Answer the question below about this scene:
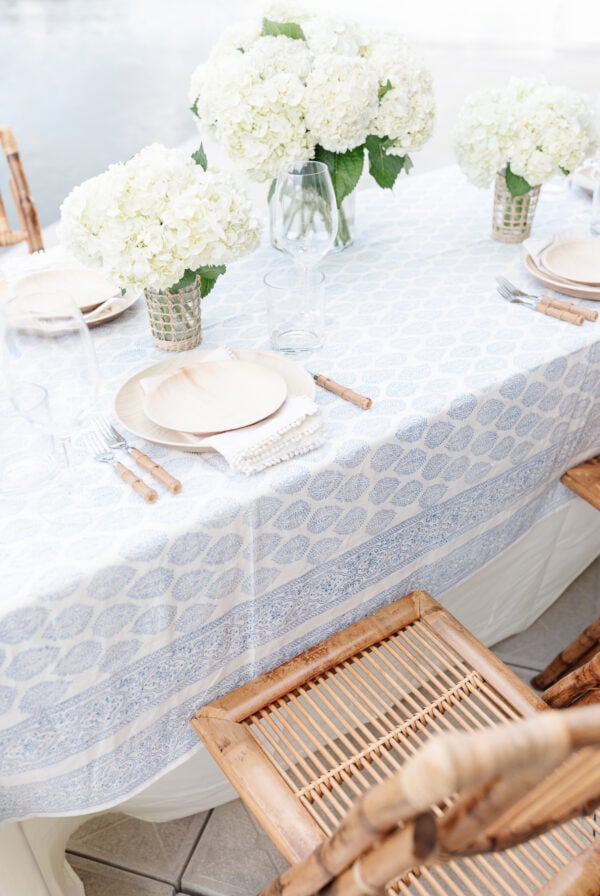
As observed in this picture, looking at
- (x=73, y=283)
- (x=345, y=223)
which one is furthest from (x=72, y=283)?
(x=345, y=223)

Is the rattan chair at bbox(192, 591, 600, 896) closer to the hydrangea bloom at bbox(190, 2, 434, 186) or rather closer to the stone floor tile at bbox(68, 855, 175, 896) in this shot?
the stone floor tile at bbox(68, 855, 175, 896)

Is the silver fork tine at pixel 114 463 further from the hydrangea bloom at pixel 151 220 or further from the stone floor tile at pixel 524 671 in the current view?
the stone floor tile at pixel 524 671

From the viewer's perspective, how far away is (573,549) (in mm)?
1635

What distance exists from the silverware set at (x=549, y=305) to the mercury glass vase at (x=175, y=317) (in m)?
0.53

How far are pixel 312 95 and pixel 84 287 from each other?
485 mm

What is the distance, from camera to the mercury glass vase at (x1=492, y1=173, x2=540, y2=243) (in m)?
1.41

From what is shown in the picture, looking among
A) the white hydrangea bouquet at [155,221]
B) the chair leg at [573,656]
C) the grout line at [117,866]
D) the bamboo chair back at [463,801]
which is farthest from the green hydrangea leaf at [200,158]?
the grout line at [117,866]

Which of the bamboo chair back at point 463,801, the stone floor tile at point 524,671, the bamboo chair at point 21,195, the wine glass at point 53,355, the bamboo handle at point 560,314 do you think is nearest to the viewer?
the bamboo chair back at point 463,801

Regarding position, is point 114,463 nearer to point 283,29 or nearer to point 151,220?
point 151,220

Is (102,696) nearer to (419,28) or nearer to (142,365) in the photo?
(142,365)

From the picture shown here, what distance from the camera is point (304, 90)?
45.8 inches

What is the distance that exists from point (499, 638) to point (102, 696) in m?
1.03

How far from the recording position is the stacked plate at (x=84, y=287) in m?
1.21

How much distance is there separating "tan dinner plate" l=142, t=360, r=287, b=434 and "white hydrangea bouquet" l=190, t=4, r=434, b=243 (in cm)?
35
